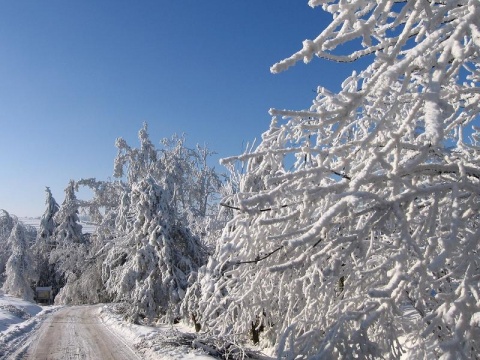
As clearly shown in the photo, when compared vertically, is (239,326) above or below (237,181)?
below

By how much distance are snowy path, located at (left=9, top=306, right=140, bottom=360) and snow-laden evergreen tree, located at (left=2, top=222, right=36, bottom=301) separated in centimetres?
2700

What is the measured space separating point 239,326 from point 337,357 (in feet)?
5.38

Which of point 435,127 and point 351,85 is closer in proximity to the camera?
point 435,127

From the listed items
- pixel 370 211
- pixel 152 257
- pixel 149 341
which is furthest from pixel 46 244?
pixel 370 211

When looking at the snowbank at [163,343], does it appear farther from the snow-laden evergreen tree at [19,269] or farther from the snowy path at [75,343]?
the snow-laden evergreen tree at [19,269]

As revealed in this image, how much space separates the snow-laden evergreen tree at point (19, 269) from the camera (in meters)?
43.1

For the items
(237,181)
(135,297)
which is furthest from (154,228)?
(237,181)

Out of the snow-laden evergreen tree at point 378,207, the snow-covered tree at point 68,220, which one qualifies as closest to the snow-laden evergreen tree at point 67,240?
the snow-covered tree at point 68,220

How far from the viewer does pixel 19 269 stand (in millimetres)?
43906

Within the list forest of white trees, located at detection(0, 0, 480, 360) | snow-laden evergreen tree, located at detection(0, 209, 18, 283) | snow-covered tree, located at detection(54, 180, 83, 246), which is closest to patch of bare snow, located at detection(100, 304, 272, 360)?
forest of white trees, located at detection(0, 0, 480, 360)

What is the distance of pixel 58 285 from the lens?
4881 centimetres

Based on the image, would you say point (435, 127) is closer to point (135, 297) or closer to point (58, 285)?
point (135, 297)

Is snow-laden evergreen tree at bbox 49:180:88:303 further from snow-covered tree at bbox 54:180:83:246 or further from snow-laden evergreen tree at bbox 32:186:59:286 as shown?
snow-laden evergreen tree at bbox 32:186:59:286

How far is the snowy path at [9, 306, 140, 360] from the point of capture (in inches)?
474
